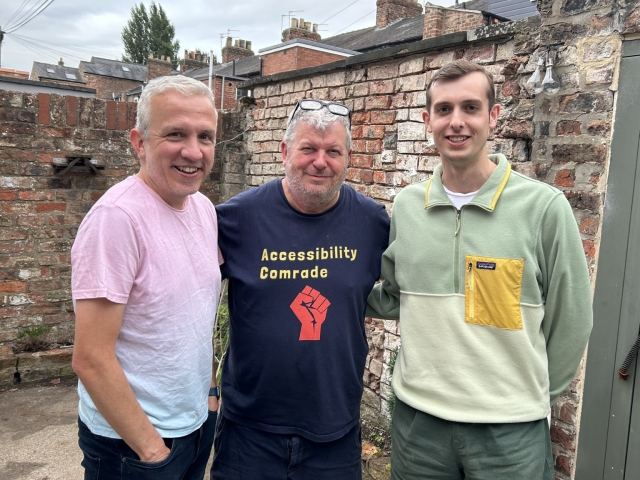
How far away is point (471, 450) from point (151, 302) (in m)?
1.12

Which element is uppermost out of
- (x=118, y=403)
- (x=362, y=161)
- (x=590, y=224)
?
(x=362, y=161)

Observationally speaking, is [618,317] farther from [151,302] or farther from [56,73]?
[56,73]

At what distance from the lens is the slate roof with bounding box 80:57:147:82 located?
30219mm

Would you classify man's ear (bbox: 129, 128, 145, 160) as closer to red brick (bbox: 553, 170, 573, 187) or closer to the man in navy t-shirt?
the man in navy t-shirt

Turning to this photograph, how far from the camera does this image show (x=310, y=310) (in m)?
1.82

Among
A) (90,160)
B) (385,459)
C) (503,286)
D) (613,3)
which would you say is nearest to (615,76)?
(613,3)

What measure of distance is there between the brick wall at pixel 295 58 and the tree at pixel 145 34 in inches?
1075

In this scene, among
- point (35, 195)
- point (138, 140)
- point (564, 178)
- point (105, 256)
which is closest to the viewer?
point (105, 256)

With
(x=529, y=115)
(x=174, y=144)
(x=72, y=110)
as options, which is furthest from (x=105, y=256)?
(x=72, y=110)

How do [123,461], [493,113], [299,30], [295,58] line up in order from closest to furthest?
[123,461] → [493,113] → [295,58] → [299,30]

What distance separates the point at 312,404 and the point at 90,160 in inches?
145

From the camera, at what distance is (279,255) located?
1.85m

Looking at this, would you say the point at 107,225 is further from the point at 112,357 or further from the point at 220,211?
the point at 220,211

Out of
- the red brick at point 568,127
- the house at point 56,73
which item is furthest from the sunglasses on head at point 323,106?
the house at point 56,73
